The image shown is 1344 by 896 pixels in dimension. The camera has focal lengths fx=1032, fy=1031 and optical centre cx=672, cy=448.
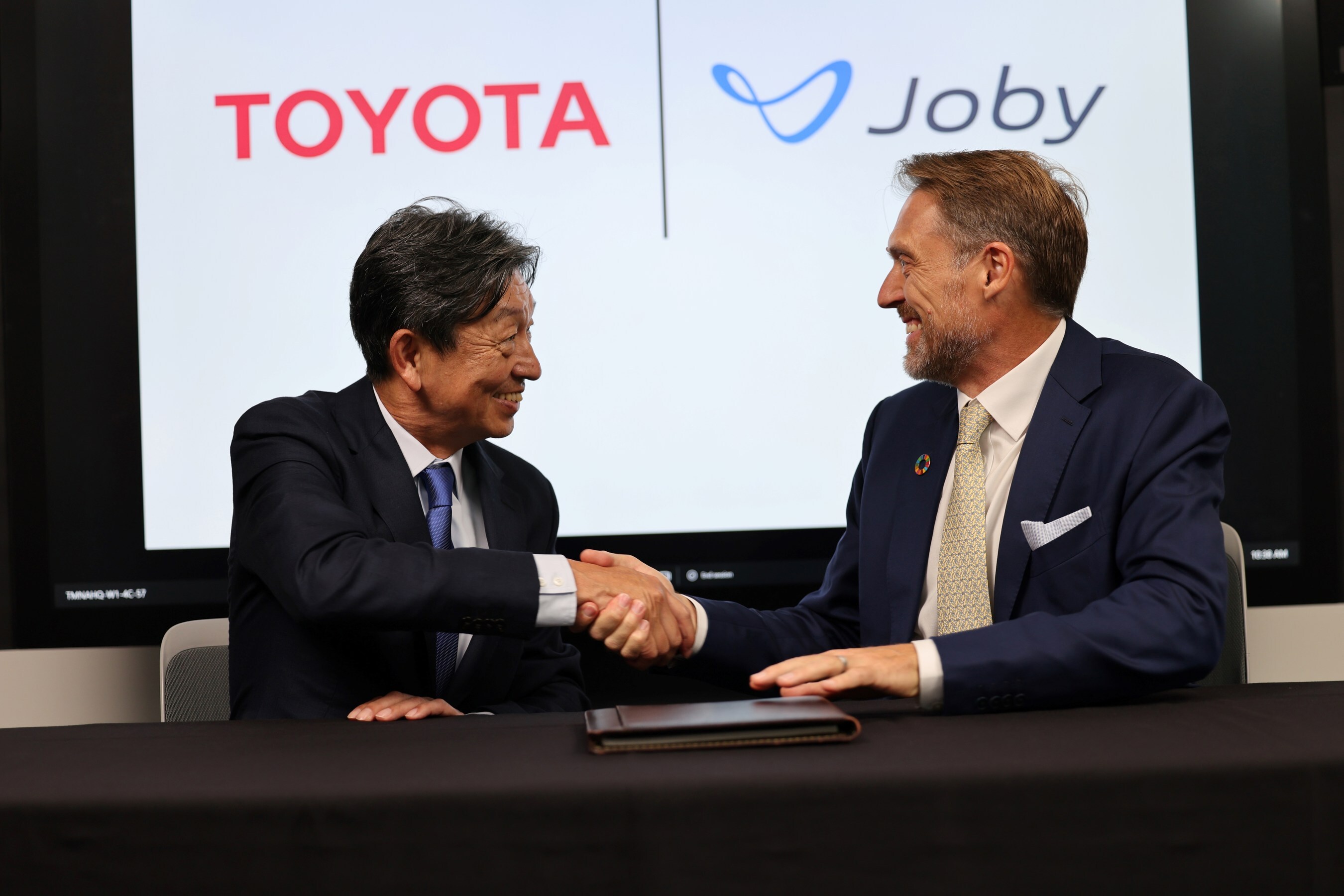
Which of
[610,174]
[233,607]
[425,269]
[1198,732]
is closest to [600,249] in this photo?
[610,174]

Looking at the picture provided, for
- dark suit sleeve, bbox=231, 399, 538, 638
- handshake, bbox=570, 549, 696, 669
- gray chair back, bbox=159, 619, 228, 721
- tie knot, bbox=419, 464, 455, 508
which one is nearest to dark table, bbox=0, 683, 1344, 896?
dark suit sleeve, bbox=231, 399, 538, 638

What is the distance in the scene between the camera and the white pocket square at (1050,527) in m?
1.64

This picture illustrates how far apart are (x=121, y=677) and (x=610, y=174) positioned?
6.14 ft

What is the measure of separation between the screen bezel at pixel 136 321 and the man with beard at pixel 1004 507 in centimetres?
83

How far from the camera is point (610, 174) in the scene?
2742 millimetres

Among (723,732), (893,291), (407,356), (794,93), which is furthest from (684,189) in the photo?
(723,732)

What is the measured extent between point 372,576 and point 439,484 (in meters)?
0.49

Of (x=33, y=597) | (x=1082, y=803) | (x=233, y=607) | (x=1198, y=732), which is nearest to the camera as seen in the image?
(x=1082, y=803)

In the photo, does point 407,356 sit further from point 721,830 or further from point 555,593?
point 721,830

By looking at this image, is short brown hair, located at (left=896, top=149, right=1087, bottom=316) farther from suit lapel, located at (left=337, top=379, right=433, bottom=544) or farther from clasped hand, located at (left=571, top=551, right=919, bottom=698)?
suit lapel, located at (left=337, top=379, right=433, bottom=544)

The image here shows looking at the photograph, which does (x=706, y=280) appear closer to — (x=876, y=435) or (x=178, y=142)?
Result: (x=876, y=435)

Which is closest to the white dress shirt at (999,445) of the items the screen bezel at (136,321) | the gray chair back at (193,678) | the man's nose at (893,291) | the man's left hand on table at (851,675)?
the man's nose at (893,291)

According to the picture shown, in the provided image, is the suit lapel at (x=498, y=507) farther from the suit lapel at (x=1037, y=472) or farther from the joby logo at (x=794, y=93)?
the joby logo at (x=794, y=93)

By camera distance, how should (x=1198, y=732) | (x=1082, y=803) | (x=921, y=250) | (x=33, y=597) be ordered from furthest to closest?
(x=33, y=597) → (x=921, y=250) → (x=1198, y=732) → (x=1082, y=803)
